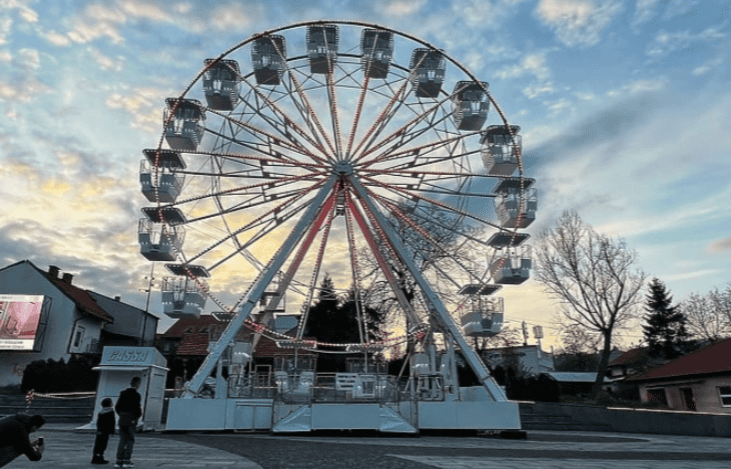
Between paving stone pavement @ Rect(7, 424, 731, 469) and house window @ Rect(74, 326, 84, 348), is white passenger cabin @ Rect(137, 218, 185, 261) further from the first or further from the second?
house window @ Rect(74, 326, 84, 348)

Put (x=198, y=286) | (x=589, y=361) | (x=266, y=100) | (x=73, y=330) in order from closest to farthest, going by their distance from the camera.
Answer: (x=198, y=286)
(x=266, y=100)
(x=73, y=330)
(x=589, y=361)

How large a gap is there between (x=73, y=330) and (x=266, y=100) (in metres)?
24.6

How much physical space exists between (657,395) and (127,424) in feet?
95.4

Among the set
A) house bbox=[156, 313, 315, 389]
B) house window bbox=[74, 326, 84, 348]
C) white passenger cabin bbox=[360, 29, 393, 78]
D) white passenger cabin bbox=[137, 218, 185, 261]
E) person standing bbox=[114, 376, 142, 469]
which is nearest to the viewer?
person standing bbox=[114, 376, 142, 469]

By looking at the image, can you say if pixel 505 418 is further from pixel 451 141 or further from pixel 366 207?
pixel 451 141

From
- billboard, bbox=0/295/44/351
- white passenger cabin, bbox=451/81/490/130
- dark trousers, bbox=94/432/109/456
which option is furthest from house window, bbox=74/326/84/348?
dark trousers, bbox=94/432/109/456

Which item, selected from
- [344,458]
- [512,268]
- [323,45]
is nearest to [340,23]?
[323,45]

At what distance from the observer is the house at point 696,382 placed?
858 inches

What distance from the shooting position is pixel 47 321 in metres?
33.8

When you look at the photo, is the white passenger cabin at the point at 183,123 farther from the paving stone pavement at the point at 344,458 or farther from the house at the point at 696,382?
the house at the point at 696,382

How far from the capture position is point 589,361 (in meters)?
57.8

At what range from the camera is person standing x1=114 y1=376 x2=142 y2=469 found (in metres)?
6.56

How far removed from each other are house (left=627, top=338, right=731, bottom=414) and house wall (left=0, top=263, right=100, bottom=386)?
34730mm

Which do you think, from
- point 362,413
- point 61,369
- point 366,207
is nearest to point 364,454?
point 362,413
